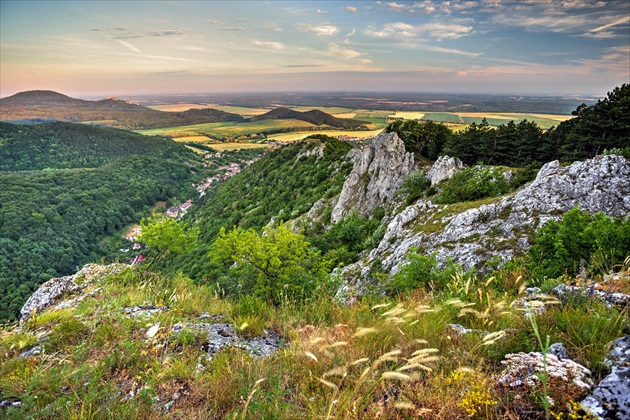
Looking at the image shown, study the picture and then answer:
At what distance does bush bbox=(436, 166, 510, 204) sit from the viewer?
65.3 ft

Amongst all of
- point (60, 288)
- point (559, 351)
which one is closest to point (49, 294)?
point (60, 288)

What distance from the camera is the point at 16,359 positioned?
4.72 m

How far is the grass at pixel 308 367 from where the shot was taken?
3117 mm

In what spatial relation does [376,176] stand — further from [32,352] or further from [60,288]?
[32,352]

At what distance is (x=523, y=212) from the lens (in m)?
15.0

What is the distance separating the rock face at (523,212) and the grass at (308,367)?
374 inches

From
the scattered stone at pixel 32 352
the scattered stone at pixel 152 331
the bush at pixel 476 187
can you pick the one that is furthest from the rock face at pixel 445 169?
the scattered stone at pixel 32 352

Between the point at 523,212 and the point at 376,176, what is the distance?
1929 cm

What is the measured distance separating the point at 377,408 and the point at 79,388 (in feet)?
12.8

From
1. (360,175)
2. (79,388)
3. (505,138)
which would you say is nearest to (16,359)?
(79,388)

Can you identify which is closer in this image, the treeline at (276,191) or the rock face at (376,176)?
the rock face at (376,176)

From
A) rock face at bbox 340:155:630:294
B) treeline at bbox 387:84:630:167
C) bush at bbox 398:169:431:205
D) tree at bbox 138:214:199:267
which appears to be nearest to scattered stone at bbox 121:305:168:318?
rock face at bbox 340:155:630:294

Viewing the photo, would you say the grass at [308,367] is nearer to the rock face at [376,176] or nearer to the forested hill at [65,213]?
the rock face at [376,176]

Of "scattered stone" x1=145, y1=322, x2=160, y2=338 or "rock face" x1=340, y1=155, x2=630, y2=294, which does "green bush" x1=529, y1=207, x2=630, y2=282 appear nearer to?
"rock face" x1=340, y1=155, x2=630, y2=294
